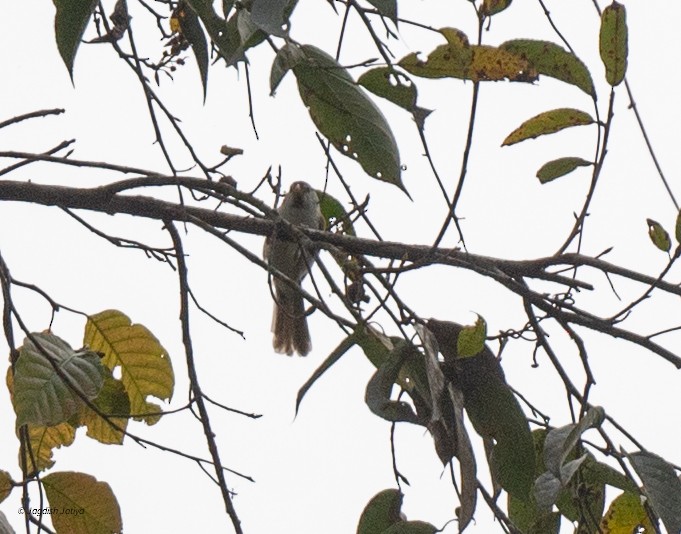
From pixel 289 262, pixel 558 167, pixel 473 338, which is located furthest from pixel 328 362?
pixel 289 262

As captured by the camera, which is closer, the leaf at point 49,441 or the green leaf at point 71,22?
the green leaf at point 71,22

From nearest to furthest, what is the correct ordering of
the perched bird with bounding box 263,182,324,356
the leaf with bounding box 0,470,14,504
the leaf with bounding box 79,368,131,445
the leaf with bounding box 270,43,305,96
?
the leaf with bounding box 270,43,305,96
the leaf with bounding box 0,470,14,504
the leaf with bounding box 79,368,131,445
the perched bird with bounding box 263,182,324,356

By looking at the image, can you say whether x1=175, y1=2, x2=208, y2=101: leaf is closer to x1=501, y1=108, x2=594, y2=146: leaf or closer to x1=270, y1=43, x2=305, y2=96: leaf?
x1=270, y1=43, x2=305, y2=96: leaf

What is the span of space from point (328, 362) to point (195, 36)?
584 millimetres

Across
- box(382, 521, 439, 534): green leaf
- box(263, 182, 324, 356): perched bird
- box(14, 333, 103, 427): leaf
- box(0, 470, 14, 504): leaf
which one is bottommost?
box(382, 521, 439, 534): green leaf

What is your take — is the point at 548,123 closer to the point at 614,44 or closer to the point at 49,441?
the point at 614,44

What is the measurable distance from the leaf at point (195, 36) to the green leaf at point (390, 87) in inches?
11.4

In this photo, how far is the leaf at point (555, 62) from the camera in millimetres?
1385

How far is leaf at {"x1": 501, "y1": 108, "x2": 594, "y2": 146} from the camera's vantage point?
1.47 meters

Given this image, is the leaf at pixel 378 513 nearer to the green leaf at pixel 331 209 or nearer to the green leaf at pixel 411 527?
the green leaf at pixel 411 527

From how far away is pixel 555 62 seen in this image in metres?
1.40

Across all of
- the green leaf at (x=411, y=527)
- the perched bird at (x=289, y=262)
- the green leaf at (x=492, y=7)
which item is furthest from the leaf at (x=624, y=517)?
the perched bird at (x=289, y=262)

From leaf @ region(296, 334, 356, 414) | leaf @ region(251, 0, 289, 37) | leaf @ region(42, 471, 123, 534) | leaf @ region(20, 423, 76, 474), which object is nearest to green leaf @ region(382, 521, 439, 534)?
leaf @ region(296, 334, 356, 414)

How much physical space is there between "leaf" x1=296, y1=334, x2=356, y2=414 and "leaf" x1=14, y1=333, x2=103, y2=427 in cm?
44
